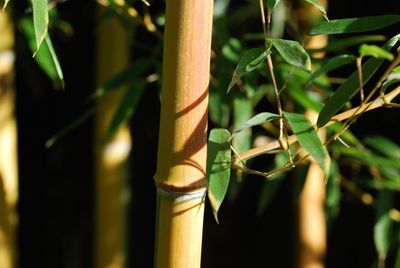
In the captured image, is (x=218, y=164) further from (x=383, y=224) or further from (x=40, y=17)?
(x=383, y=224)

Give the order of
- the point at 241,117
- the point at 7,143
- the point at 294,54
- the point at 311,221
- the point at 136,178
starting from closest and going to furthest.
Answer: the point at 294,54
the point at 241,117
the point at 7,143
the point at 311,221
the point at 136,178

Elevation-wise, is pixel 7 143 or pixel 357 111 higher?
pixel 357 111

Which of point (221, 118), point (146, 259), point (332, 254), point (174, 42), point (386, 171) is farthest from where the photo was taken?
point (146, 259)

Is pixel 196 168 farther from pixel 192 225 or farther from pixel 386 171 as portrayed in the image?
pixel 386 171

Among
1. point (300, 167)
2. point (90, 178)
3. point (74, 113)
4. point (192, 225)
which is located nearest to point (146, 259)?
point (90, 178)

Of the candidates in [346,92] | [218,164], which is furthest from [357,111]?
[218,164]

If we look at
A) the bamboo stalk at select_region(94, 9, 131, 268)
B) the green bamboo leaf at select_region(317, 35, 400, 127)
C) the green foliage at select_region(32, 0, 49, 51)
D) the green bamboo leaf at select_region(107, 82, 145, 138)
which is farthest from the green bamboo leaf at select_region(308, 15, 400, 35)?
the bamboo stalk at select_region(94, 9, 131, 268)

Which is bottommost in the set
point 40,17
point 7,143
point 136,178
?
point 136,178

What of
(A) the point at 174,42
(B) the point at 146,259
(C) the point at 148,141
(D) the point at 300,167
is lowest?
(B) the point at 146,259
